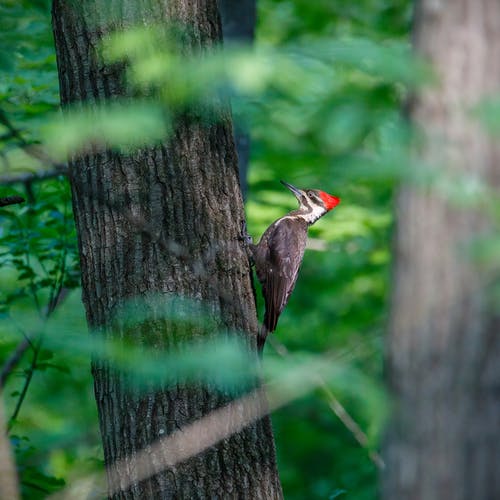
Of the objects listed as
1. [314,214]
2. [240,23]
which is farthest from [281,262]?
[240,23]

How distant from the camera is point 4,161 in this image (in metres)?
4.74

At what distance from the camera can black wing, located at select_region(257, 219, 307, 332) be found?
5645 millimetres

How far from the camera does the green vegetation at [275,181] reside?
1.87 metres

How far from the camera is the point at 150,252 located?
11.1 ft

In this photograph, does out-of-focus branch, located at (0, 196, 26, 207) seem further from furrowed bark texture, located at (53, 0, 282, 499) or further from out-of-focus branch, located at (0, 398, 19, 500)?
out-of-focus branch, located at (0, 398, 19, 500)

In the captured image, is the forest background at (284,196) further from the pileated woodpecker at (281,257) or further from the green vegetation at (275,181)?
the pileated woodpecker at (281,257)

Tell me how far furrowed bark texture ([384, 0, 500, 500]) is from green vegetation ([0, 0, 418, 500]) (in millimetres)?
96

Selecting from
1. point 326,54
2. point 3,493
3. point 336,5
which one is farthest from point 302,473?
point 326,54

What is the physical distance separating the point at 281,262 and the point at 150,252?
246 cm

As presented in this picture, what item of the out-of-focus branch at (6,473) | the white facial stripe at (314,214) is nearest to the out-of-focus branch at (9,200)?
the out-of-focus branch at (6,473)

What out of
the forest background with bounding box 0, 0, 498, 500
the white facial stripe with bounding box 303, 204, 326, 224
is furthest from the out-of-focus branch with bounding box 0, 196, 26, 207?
the white facial stripe with bounding box 303, 204, 326, 224

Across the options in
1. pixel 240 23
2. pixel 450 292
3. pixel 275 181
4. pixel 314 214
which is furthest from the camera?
pixel 275 181

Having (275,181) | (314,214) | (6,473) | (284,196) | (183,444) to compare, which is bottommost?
(284,196)

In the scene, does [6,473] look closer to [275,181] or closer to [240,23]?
[240,23]
